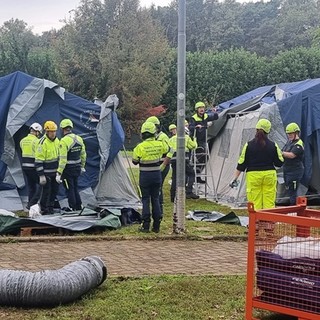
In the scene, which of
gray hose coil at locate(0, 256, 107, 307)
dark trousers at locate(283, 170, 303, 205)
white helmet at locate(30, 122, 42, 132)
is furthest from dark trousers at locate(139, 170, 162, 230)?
gray hose coil at locate(0, 256, 107, 307)

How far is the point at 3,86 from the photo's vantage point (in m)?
13.3

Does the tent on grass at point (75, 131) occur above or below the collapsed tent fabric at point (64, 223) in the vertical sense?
above

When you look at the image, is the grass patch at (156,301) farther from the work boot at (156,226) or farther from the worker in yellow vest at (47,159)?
the worker in yellow vest at (47,159)

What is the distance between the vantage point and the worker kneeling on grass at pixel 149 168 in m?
10.1

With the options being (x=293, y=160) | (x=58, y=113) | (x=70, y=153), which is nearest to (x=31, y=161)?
(x=70, y=153)

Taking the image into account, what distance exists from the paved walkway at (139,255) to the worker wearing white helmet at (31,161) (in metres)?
3.11

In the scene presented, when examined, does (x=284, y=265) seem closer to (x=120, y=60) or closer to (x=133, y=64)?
(x=133, y=64)

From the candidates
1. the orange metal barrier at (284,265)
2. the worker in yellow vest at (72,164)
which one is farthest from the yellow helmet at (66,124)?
the orange metal barrier at (284,265)

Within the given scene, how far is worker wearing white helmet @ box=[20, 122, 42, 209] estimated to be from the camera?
12141mm

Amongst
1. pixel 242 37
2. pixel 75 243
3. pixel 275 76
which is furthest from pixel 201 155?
pixel 242 37

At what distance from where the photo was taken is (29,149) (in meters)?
12.1

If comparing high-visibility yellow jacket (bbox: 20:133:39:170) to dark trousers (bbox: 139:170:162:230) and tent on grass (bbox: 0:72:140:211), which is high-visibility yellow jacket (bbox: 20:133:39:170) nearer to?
tent on grass (bbox: 0:72:140:211)

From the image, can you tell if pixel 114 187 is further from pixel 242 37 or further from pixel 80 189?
pixel 242 37

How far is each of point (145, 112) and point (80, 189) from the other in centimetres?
2479
